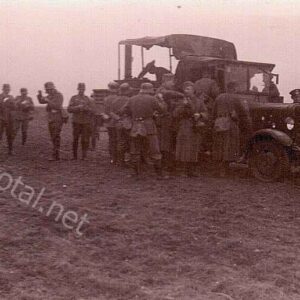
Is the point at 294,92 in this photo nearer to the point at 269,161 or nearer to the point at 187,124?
the point at 269,161

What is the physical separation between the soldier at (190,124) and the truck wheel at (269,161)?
3.22ft

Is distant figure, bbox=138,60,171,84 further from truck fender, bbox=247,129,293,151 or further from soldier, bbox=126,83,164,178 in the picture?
truck fender, bbox=247,129,293,151

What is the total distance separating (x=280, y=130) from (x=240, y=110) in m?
0.78

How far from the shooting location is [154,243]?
5.61 m

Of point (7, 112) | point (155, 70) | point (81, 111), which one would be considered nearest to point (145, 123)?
point (81, 111)

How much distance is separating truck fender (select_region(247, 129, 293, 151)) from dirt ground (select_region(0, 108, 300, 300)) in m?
0.70

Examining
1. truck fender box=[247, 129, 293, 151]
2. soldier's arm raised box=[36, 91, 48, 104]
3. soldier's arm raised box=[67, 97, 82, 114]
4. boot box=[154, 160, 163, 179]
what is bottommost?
boot box=[154, 160, 163, 179]

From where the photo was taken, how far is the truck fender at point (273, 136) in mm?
9227

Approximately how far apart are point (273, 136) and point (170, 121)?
2.07m

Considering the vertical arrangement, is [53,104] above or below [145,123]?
above

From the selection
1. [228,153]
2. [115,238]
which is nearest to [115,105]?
[228,153]

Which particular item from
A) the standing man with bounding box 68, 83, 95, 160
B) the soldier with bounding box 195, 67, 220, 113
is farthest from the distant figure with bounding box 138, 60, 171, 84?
the soldier with bounding box 195, 67, 220, 113

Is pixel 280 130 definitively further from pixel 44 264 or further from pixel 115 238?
pixel 44 264

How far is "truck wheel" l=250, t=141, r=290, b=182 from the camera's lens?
30.6ft
